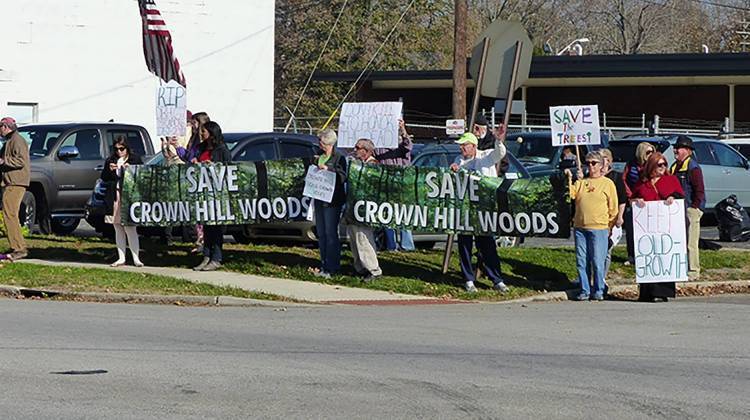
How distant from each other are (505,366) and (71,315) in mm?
5159

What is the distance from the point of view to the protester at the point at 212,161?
1688 cm

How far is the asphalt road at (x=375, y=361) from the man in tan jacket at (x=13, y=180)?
3.12 m

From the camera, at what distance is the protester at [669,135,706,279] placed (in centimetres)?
1680

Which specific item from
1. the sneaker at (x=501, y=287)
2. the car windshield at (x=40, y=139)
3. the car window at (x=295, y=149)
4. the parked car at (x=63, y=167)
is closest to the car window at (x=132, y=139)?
the parked car at (x=63, y=167)

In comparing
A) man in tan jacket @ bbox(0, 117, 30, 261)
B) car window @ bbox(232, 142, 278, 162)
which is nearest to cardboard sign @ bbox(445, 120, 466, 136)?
car window @ bbox(232, 142, 278, 162)

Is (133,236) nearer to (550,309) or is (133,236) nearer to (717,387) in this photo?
(550,309)

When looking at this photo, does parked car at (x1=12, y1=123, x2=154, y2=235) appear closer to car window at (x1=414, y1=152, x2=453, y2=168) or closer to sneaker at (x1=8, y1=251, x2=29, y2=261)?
sneaker at (x1=8, y1=251, x2=29, y2=261)

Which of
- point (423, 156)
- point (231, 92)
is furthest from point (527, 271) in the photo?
point (231, 92)

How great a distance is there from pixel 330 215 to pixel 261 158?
10.7ft

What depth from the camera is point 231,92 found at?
114 feet

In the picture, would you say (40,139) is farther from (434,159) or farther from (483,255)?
(483,255)

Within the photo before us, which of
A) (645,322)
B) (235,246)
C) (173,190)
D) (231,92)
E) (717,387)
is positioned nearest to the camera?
(717,387)

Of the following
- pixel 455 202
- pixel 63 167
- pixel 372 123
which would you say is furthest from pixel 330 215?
pixel 63 167

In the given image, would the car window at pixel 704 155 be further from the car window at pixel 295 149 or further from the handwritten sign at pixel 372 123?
the handwritten sign at pixel 372 123
